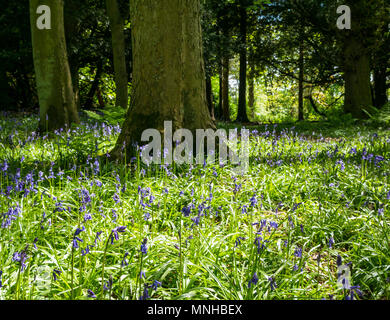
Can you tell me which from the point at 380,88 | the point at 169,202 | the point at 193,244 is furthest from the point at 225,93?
the point at 193,244

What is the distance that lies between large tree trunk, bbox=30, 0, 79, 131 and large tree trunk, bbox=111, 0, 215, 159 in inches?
114

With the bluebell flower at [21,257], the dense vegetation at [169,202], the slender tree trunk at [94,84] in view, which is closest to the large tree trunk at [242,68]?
the dense vegetation at [169,202]

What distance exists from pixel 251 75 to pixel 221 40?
3077 mm

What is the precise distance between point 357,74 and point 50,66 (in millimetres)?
10712

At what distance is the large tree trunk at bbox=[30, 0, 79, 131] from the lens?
6500 millimetres

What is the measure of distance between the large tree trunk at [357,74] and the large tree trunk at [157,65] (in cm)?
944

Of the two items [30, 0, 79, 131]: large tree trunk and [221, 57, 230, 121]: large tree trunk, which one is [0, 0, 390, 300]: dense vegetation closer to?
[30, 0, 79, 131]: large tree trunk

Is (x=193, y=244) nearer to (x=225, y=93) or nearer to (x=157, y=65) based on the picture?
(x=157, y=65)

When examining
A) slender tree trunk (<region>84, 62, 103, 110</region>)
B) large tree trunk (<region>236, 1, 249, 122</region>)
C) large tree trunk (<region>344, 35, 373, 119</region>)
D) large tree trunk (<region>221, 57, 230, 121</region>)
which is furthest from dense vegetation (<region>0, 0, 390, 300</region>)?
large tree trunk (<region>221, 57, 230, 121</region>)

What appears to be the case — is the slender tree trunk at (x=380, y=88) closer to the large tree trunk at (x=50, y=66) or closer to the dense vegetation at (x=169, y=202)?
the dense vegetation at (x=169, y=202)

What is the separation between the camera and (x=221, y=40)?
49.9ft

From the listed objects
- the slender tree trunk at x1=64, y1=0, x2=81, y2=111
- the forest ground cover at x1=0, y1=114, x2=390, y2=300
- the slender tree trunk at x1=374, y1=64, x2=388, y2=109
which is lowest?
the forest ground cover at x1=0, y1=114, x2=390, y2=300
